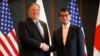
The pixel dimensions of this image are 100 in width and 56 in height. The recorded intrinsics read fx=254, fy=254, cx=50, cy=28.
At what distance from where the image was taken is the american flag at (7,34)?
385 cm

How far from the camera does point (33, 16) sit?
2.71 metres

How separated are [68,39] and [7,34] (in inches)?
62.8

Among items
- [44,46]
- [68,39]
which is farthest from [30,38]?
[68,39]

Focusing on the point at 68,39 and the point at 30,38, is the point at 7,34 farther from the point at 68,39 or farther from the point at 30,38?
the point at 68,39

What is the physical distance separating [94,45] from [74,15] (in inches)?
23.5

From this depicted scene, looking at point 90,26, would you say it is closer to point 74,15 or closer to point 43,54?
point 74,15

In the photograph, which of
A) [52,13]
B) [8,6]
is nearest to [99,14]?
[52,13]

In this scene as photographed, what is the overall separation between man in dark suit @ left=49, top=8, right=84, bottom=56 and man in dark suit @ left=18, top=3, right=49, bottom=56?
0.19 meters

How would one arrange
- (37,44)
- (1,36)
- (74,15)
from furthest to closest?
1. (74,15)
2. (1,36)
3. (37,44)

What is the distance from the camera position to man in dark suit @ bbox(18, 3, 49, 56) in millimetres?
2674

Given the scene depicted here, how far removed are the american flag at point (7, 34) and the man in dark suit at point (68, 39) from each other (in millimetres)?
1397

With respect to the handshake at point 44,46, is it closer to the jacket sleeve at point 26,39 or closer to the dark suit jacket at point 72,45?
the jacket sleeve at point 26,39

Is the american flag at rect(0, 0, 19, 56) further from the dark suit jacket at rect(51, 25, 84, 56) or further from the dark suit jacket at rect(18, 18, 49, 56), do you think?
the dark suit jacket at rect(51, 25, 84, 56)

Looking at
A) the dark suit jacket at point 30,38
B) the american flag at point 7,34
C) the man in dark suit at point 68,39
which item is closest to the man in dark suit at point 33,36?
the dark suit jacket at point 30,38
